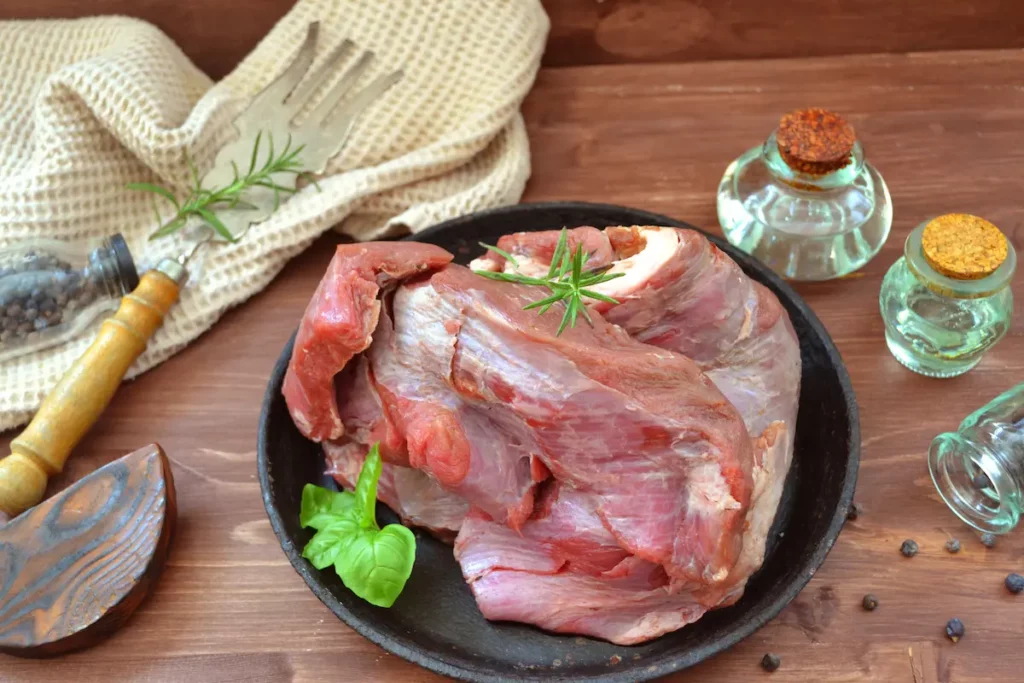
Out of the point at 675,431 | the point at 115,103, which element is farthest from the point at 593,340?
the point at 115,103

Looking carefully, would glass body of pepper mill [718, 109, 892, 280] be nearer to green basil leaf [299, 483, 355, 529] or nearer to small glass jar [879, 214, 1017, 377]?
small glass jar [879, 214, 1017, 377]

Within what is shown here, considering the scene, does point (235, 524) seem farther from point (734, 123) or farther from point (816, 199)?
point (734, 123)

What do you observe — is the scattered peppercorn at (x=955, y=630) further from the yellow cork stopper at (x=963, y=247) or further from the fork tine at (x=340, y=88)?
the fork tine at (x=340, y=88)

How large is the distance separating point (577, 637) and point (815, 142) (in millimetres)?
833

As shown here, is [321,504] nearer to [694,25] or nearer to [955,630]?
[955,630]

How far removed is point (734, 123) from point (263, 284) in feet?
3.21

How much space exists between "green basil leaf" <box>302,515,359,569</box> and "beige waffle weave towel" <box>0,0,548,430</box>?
1.75ft

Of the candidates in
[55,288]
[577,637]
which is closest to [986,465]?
[577,637]

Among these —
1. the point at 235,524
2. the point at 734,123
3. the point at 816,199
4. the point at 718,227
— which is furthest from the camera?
the point at 734,123

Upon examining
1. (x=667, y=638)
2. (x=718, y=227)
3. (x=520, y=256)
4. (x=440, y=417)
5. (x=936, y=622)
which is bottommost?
(x=936, y=622)

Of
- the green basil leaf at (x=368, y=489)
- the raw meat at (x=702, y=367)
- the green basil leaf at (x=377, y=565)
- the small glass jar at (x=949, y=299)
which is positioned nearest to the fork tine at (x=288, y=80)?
the raw meat at (x=702, y=367)

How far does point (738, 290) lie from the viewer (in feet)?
4.01

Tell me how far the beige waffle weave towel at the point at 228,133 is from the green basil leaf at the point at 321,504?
0.45m

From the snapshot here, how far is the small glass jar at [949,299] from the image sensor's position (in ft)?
4.23
